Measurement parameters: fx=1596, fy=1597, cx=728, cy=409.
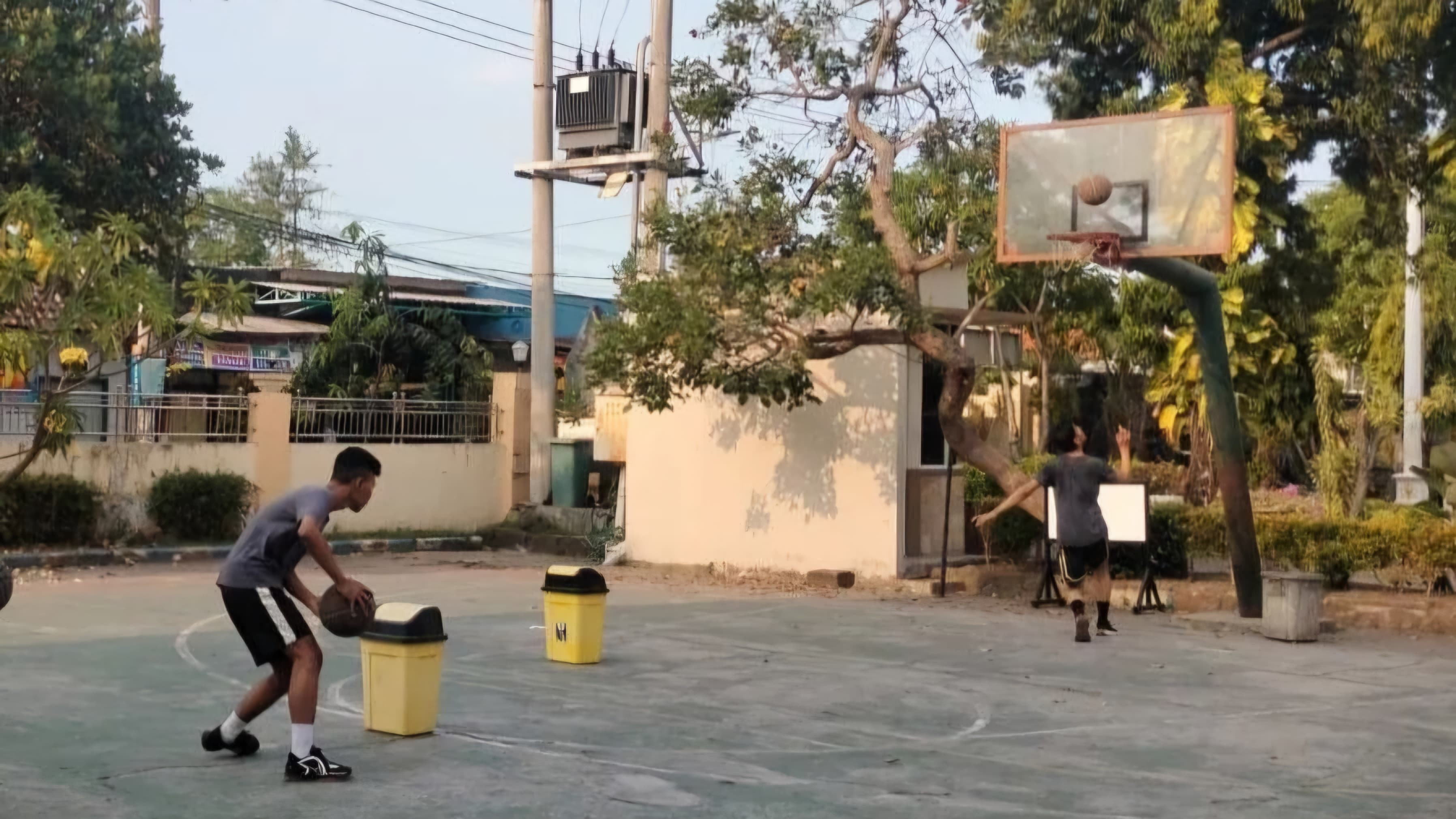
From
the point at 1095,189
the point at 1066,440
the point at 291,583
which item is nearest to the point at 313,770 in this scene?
the point at 291,583

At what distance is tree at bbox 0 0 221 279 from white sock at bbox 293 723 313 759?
Answer: 1396cm

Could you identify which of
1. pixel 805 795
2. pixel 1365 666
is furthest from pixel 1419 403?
pixel 805 795

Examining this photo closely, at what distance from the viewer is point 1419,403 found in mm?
26562

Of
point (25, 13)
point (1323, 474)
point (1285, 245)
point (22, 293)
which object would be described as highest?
point (25, 13)

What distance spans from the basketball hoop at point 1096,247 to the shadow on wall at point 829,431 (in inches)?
171

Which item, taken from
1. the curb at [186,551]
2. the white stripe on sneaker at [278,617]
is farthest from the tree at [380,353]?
the white stripe on sneaker at [278,617]

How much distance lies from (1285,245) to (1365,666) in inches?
311

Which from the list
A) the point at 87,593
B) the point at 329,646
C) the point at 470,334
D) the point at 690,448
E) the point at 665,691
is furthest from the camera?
the point at 470,334

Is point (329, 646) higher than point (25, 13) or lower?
lower

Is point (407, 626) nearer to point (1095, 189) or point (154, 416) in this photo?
point (1095, 189)

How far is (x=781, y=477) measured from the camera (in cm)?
→ 1928

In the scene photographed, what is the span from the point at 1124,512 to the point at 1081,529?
2027mm

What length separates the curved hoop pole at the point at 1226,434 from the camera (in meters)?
14.5

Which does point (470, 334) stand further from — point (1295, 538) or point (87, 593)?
point (1295, 538)
